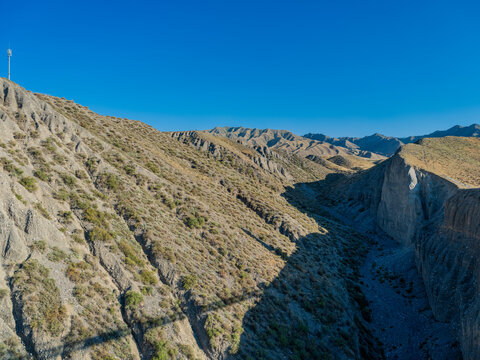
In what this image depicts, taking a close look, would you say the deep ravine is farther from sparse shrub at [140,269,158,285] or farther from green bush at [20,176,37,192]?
green bush at [20,176,37,192]

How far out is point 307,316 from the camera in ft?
73.7

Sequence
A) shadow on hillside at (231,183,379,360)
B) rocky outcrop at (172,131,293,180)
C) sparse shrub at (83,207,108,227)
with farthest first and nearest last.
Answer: rocky outcrop at (172,131,293,180)
sparse shrub at (83,207,108,227)
shadow on hillside at (231,183,379,360)

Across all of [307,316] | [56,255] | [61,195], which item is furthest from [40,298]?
[307,316]

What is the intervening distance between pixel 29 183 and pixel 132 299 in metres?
10.9

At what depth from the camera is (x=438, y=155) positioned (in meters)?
53.3

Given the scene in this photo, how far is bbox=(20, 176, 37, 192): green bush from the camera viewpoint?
1833 cm

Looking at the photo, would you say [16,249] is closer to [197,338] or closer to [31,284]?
[31,284]

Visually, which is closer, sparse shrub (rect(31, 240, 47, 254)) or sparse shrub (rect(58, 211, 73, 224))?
sparse shrub (rect(31, 240, 47, 254))

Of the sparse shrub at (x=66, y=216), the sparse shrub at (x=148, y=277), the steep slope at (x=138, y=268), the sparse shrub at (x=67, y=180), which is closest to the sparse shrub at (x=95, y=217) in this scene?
the steep slope at (x=138, y=268)

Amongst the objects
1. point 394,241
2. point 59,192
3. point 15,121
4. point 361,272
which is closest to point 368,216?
point 394,241

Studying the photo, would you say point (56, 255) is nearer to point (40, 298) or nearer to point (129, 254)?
point (40, 298)

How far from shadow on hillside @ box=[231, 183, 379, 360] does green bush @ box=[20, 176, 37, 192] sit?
17.6m

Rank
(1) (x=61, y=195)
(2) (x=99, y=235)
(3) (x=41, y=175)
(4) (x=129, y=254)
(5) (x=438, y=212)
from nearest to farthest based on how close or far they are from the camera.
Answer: (2) (x=99, y=235)
(4) (x=129, y=254)
(1) (x=61, y=195)
(3) (x=41, y=175)
(5) (x=438, y=212)

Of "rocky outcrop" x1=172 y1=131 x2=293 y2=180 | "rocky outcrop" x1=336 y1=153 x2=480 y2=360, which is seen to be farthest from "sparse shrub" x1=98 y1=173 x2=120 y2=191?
→ "rocky outcrop" x1=172 y1=131 x2=293 y2=180
